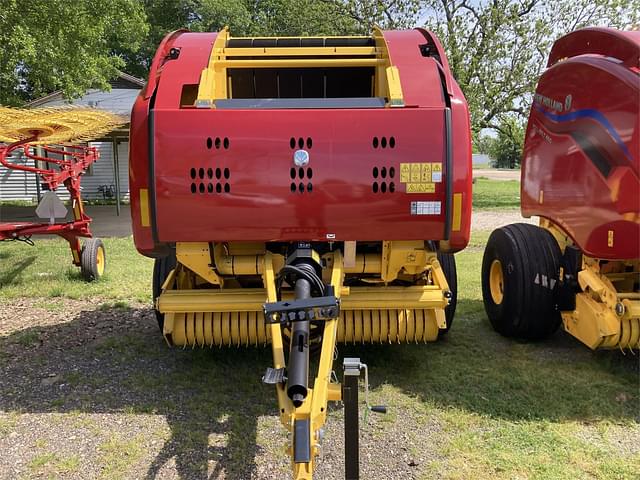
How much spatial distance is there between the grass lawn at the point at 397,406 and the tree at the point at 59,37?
255 inches

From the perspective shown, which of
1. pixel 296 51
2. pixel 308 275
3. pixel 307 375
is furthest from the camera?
pixel 296 51

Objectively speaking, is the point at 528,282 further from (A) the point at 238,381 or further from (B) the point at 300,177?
(A) the point at 238,381

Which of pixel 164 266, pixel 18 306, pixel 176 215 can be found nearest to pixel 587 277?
pixel 176 215

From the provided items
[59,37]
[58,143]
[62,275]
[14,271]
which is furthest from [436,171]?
[59,37]

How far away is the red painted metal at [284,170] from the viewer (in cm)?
305

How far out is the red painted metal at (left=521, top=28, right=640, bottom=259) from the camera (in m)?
3.12

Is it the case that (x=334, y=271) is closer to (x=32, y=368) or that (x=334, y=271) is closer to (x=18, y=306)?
(x=32, y=368)

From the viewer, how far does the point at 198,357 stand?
398cm

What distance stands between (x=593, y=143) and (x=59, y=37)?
9276mm

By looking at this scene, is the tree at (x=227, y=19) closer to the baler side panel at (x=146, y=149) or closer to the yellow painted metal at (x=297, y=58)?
the yellow painted metal at (x=297, y=58)

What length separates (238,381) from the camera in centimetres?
361

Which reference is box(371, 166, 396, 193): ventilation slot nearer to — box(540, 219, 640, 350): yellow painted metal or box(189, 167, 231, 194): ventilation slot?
box(189, 167, 231, 194): ventilation slot

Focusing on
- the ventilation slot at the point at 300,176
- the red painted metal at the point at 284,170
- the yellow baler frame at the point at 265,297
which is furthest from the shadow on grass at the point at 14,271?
the ventilation slot at the point at 300,176

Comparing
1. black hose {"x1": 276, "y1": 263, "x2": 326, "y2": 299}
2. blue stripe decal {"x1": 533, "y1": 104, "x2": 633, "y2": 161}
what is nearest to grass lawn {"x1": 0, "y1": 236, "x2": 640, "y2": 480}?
black hose {"x1": 276, "y1": 263, "x2": 326, "y2": 299}
